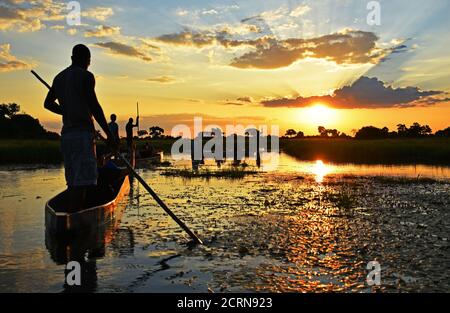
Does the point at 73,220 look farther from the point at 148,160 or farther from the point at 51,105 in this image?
the point at 148,160

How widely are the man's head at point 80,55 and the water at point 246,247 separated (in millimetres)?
2944

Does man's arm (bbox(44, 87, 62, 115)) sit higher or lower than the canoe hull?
higher

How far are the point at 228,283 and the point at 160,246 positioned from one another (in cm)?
222

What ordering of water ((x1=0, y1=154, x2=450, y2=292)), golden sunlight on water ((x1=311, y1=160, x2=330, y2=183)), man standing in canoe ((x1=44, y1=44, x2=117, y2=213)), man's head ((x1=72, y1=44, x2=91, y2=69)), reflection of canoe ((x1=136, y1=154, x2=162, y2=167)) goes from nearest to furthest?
water ((x1=0, y1=154, x2=450, y2=292)) → man standing in canoe ((x1=44, y1=44, x2=117, y2=213)) → man's head ((x1=72, y1=44, x2=91, y2=69)) → golden sunlight on water ((x1=311, y1=160, x2=330, y2=183)) → reflection of canoe ((x1=136, y1=154, x2=162, y2=167))

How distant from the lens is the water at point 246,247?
5539mm

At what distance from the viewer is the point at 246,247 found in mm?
7312

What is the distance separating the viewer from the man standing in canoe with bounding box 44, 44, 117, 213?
6.84 m

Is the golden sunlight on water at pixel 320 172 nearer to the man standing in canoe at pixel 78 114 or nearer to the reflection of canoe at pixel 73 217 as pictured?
the reflection of canoe at pixel 73 217

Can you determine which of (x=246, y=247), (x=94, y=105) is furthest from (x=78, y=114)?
(x=246, y=247)

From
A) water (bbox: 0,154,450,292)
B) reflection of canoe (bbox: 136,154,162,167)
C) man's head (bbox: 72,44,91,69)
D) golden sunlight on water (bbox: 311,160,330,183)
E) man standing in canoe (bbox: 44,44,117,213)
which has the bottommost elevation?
water (bbox: 0,154,450,292)

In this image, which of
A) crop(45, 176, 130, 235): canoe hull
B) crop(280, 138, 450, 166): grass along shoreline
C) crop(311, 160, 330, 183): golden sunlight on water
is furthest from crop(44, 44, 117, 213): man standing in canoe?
crop(280, 138, 450, 166): grass along shoreline

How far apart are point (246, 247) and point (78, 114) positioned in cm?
342

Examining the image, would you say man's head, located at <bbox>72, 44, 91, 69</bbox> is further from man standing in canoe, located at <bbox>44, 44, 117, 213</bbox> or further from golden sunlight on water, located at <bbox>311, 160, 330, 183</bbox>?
golden sunlight on water, located at <bbox>311, 160, 330, 183</bbox>
